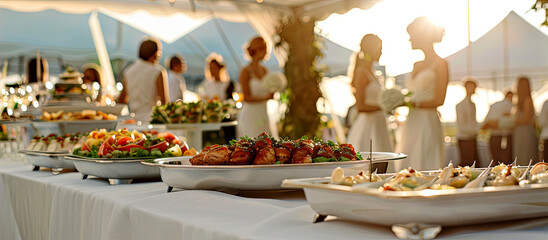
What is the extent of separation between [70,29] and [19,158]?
7518 millimetres

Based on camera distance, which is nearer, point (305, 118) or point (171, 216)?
point (171, 216)

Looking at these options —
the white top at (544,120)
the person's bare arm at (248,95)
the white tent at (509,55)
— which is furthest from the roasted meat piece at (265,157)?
the white tent at (509,55)

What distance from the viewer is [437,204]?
2.34ft

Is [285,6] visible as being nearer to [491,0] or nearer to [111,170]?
[491,0]

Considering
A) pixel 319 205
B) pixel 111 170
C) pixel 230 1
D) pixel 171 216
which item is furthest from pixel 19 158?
pixel 230 1

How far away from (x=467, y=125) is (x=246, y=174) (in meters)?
5.46

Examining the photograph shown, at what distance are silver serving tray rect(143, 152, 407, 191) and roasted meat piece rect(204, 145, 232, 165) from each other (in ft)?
0.12

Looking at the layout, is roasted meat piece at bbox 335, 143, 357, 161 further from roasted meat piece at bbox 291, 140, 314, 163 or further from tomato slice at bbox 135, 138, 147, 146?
tomato slice at bbox 135, 138, 147, 146

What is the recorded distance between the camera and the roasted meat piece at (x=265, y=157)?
1.19m

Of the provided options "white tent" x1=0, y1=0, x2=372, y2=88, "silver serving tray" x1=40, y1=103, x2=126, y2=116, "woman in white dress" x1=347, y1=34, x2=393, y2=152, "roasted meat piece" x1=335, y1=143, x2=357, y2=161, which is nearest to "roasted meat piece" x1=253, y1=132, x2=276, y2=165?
"roasted meat piece" x1=335, y1=143, x2=357, y2=161

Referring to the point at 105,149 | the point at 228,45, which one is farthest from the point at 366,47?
the point at 228,45

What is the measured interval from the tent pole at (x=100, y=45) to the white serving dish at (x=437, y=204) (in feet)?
29.6

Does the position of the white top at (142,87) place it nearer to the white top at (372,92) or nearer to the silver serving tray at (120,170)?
the white top at (372,92)

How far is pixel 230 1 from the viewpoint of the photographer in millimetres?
8906
